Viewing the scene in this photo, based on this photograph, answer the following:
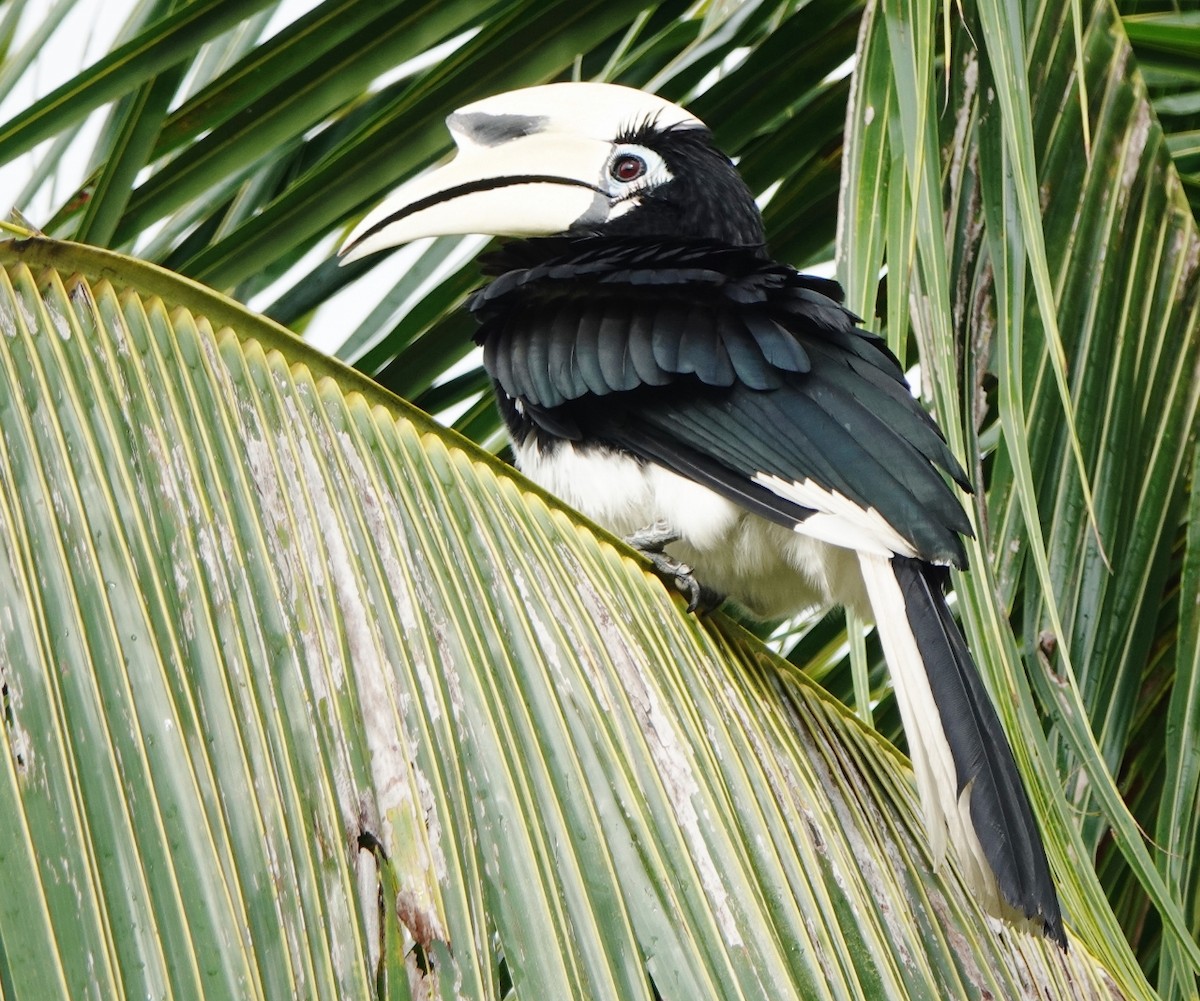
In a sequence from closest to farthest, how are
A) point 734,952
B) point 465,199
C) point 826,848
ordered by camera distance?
point 734,952
point 826,848
point 465,199

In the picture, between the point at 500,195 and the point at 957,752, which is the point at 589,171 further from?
the point at 957,752

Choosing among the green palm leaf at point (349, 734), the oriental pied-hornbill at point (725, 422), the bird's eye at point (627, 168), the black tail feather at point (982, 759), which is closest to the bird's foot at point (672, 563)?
the oriental pied-hornbill at point (725, 422)

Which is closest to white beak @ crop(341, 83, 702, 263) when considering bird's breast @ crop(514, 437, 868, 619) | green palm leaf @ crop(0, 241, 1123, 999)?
bird's breast @ crop(514, 437, 868, 619)

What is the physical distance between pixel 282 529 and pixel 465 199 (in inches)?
39.4

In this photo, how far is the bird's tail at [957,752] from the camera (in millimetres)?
1219

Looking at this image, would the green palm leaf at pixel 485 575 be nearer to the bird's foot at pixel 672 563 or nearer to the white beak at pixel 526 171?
the white beak at pixel 526 171

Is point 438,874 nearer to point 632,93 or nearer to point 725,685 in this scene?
point 725,685

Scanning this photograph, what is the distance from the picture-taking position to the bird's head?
6.65 ft

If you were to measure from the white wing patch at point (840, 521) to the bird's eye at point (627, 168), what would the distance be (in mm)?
869

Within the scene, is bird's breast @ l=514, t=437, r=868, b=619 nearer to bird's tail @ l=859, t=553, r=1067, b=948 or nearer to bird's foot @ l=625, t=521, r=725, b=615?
bird's foot @ l=625, t=521, r=725, b=615

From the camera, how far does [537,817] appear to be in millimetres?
983

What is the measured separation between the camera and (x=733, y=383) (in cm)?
171

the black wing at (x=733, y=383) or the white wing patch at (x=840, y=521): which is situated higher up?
the black wing at (x=733, y=383)

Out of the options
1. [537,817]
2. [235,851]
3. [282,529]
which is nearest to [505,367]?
[282,529]
